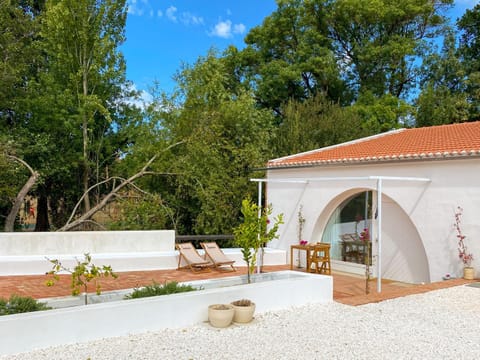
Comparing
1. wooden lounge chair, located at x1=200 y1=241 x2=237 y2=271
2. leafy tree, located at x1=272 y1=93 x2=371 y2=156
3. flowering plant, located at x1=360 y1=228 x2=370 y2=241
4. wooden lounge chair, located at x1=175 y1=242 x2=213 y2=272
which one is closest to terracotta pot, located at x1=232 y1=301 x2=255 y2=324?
wooden lounge chair, located at x1=175 y1=242 x2=213 y2=272

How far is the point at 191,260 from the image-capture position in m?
12.0

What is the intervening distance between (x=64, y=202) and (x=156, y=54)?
40.3ft

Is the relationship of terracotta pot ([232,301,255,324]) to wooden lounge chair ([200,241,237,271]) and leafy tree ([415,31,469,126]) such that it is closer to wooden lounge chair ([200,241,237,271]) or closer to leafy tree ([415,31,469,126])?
wooden lounge chair ([200,241,237,271])

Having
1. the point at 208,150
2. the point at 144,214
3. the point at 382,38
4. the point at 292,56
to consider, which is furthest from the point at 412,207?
the point at 382,38

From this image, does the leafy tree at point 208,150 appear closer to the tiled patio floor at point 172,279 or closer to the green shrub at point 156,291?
the tiled patio floor at point 172,279

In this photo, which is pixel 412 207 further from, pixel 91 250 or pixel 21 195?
pixel 21 195

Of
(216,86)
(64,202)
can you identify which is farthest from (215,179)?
(64,202)

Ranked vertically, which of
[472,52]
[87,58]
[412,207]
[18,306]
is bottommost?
[18,306]

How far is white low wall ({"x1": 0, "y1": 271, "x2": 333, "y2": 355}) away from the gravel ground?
0.14 metres

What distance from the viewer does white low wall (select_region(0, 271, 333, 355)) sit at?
17.8 feet

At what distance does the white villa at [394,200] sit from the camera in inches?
423

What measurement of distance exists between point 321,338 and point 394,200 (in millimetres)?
7101

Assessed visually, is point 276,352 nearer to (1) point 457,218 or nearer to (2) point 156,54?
(1) point 457,218

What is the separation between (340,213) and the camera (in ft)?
46.4
